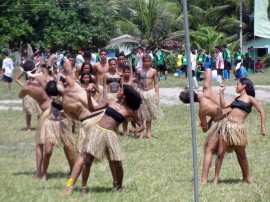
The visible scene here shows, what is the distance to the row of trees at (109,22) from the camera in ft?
125

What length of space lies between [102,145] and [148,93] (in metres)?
6.20

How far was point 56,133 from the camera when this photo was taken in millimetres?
9648

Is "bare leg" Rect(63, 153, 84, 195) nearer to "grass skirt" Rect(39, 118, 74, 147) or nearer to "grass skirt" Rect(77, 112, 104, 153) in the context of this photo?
"grass skirt" Rect(77, 112, 104, 153)

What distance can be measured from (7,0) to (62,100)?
2925cm

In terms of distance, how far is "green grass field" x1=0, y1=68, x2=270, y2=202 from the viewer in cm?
870

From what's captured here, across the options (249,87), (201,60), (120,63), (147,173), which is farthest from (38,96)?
(201,60)

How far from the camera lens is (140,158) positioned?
38.8 ft

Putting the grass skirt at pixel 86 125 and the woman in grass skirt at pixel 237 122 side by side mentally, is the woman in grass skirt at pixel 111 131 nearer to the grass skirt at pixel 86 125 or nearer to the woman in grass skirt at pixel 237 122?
the grass skirt at pixel 86 125

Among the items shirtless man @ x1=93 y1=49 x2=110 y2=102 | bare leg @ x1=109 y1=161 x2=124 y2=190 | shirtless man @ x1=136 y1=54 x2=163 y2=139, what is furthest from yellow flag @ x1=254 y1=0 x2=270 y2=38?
bare leg @ x1=109 y1=161 x2=124 y2=190

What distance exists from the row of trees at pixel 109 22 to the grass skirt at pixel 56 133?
28117 millimetres

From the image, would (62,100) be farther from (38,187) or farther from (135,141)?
(135,141)

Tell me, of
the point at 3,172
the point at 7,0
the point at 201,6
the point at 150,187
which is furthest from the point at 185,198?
the point at 201,6

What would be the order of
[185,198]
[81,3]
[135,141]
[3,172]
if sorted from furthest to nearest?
[81,3] → [135,141] → [3,172] → [185,198]

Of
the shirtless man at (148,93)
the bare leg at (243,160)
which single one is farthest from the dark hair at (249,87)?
the shirtless man at (148,93)
